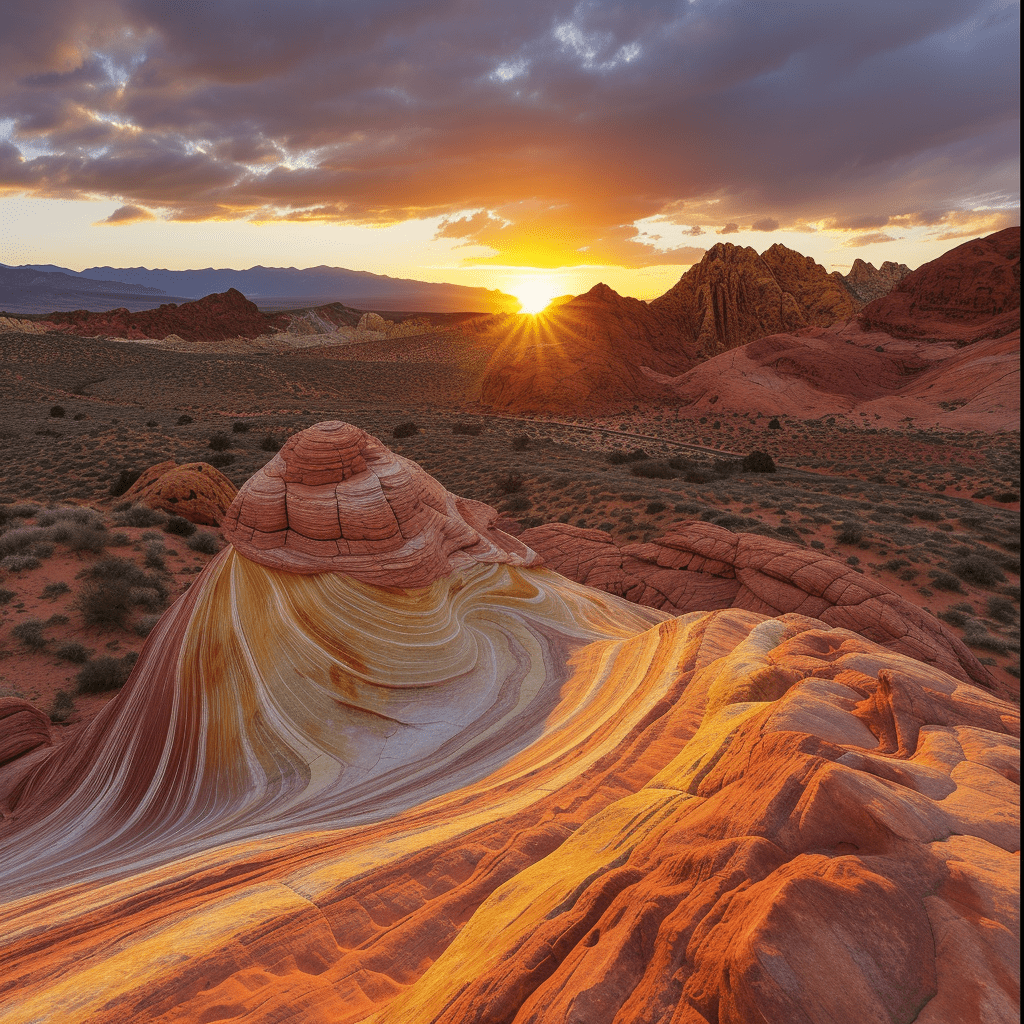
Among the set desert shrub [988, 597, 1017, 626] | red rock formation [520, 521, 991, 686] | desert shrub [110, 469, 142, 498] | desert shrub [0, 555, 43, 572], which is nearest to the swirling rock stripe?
red rock formation [520, 521, 991, 686]

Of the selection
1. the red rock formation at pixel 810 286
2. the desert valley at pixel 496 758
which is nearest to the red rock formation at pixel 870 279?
the red rock formation at pixel 810 286

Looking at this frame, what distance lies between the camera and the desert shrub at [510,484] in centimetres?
2848

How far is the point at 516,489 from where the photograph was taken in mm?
28547

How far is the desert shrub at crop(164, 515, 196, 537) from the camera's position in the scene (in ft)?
71.5

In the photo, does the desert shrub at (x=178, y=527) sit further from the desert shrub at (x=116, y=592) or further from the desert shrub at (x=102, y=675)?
the desert shrub at (x=102, y=675)

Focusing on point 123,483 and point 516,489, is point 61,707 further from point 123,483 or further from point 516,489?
point 516,489

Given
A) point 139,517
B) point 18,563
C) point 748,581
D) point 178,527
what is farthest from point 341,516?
point 139,517

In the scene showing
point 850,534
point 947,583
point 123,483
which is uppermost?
point 123,483

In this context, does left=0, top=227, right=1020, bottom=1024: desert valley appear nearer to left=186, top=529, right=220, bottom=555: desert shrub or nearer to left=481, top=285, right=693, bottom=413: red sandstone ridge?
left=186, top=529, right=220, bottom=555: desert shrub

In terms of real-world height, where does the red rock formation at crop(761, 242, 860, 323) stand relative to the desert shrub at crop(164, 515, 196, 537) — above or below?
above

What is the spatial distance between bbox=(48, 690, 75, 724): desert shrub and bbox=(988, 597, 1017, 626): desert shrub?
23192 mm

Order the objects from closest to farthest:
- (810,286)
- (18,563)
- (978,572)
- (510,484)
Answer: (18,563)
(978,572)
(510,484)
(810,286)

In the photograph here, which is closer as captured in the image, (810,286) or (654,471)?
(654,471)

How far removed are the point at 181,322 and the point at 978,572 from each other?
163789 mm
